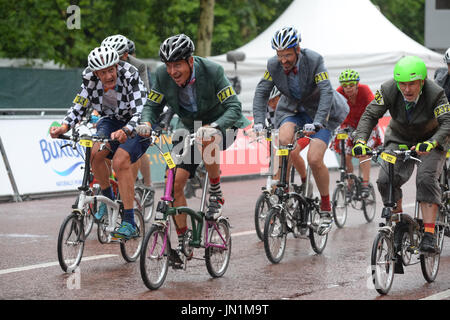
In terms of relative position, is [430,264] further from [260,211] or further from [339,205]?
[339,205]

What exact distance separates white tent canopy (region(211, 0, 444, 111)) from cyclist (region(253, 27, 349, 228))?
14446 millimetres

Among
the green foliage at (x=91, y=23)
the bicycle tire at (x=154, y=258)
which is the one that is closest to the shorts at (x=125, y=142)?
the bicycle tire at (x=154, y=258)

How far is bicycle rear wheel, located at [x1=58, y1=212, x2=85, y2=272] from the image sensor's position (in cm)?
755

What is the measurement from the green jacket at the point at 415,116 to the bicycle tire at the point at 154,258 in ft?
6.01

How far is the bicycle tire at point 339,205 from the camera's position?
452 inches

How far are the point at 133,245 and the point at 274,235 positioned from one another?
4.59 feet

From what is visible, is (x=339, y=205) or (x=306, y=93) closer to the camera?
(x=306, y=93)

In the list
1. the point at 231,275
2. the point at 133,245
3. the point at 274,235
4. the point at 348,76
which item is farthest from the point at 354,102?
the point at 231,275

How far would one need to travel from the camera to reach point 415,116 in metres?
7.21

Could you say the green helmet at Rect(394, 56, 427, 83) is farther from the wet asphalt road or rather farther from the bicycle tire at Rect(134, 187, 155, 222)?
the bicycle tire at Rect(134, 187, 155, 222)

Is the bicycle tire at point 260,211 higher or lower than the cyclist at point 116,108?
lower

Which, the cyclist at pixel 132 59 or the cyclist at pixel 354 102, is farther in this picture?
the cyclist at pixel 354 102

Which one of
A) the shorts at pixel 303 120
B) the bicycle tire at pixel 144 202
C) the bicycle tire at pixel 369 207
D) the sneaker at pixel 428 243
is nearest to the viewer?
the sneaker at pixel 428 243

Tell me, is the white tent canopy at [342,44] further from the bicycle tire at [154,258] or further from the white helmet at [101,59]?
the bicycle tire at [154,258]
